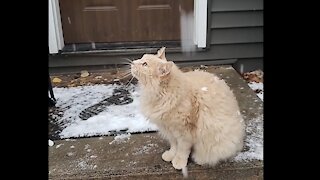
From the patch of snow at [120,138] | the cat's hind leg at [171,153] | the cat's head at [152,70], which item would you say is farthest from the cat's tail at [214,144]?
the patch of snow at [120,138]

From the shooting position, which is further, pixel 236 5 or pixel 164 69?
pixel 236 5

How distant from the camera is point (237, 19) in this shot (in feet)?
12.0

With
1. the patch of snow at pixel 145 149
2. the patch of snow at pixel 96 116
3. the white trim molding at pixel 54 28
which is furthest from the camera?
the white trim molding at pixel 54 28

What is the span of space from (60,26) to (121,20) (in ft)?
2.10

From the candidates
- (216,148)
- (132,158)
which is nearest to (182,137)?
(216,148)

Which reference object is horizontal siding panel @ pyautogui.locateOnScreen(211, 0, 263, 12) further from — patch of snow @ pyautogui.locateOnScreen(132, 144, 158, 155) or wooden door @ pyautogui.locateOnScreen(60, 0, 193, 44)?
patch of snow @ pyautogui.locateOnScreen(132, 144, 158, 155)

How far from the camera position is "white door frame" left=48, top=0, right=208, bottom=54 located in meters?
3.47

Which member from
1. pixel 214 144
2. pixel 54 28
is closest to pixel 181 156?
pixel 214 144

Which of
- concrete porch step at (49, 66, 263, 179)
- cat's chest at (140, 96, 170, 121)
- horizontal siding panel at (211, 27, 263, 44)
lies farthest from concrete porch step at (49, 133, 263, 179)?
horizontal siding panel at (211, 27, 263, 44)

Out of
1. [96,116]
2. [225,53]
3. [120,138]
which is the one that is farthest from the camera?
[225,53]

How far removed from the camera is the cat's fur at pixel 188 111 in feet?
5.69

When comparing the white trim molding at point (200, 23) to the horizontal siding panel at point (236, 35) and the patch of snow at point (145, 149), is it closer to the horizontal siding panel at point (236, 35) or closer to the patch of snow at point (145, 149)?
the horizontal siding panel at point (236, 35)

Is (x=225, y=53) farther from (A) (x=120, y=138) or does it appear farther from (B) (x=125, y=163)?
(B) (x=125, y=163)

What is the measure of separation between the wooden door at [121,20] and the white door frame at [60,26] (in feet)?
0.26
